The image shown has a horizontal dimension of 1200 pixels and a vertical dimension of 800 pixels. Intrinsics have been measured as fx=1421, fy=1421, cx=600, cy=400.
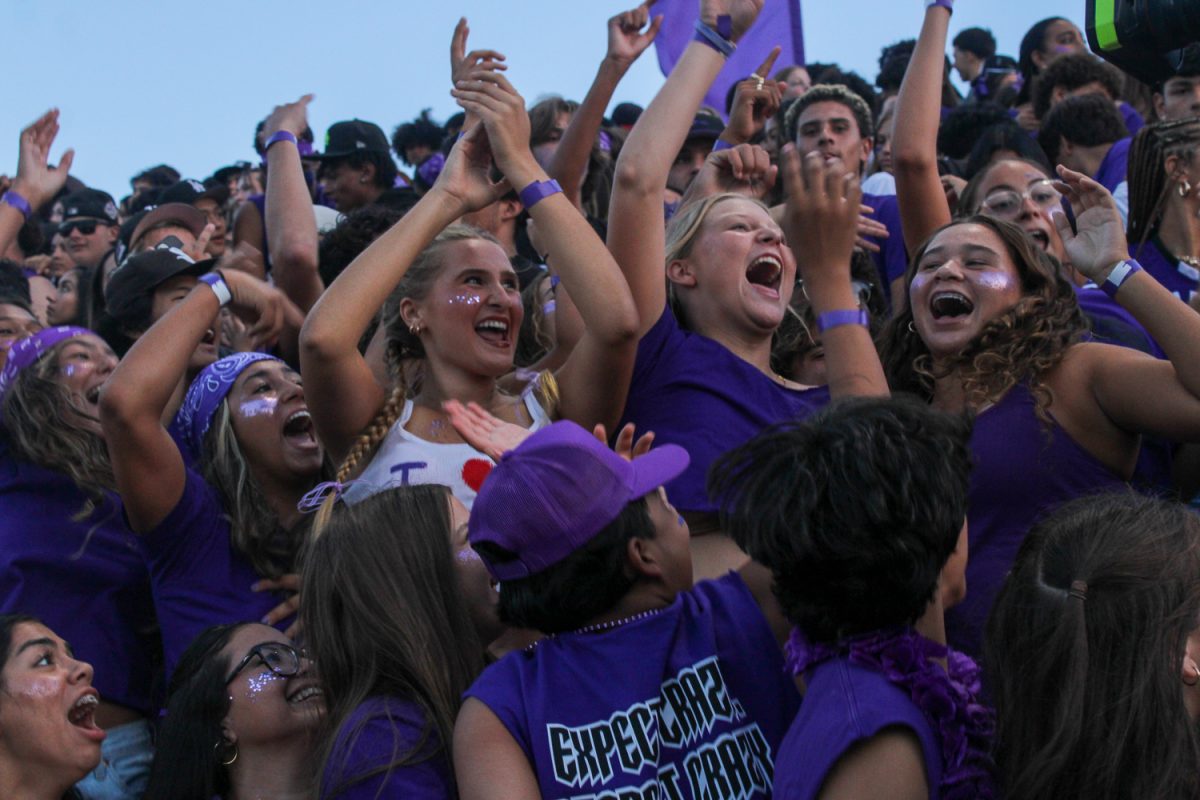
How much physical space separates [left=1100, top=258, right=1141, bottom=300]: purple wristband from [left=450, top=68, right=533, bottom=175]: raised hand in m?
1.40

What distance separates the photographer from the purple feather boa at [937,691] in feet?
6.91

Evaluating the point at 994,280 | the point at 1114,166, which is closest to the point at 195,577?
the point at 994,280

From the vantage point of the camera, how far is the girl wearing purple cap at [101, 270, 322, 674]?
3.61 metres

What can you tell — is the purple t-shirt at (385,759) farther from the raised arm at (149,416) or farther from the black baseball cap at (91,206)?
the black baseball cap at (91,206)

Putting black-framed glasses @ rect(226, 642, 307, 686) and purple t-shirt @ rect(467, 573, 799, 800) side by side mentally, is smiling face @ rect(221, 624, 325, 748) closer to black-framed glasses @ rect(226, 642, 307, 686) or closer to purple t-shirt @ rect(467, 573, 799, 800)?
black-framed glasses @ rect(226, 642, 307, 686)

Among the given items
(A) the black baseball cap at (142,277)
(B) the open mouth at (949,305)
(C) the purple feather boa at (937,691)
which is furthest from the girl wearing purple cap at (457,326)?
(A) the black baseball cap at (142,277)

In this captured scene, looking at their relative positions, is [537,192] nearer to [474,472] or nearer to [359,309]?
[359,309]

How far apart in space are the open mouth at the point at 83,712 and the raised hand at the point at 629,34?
7.24 ft

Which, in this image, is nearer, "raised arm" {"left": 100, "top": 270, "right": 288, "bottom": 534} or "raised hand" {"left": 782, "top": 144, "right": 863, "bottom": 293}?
"raised hand" {"left": 782, "top": 144, "right": 863, "bottom": 293}

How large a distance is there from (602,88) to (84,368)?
1.82 meters

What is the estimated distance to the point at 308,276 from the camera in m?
4.71

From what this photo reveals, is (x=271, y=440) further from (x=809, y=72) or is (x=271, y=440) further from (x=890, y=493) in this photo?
(x=809, y=72)

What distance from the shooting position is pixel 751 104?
453cm

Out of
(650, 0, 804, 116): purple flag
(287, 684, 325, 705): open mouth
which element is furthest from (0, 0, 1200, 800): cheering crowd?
(650, 0, 804, 116): purple flag
